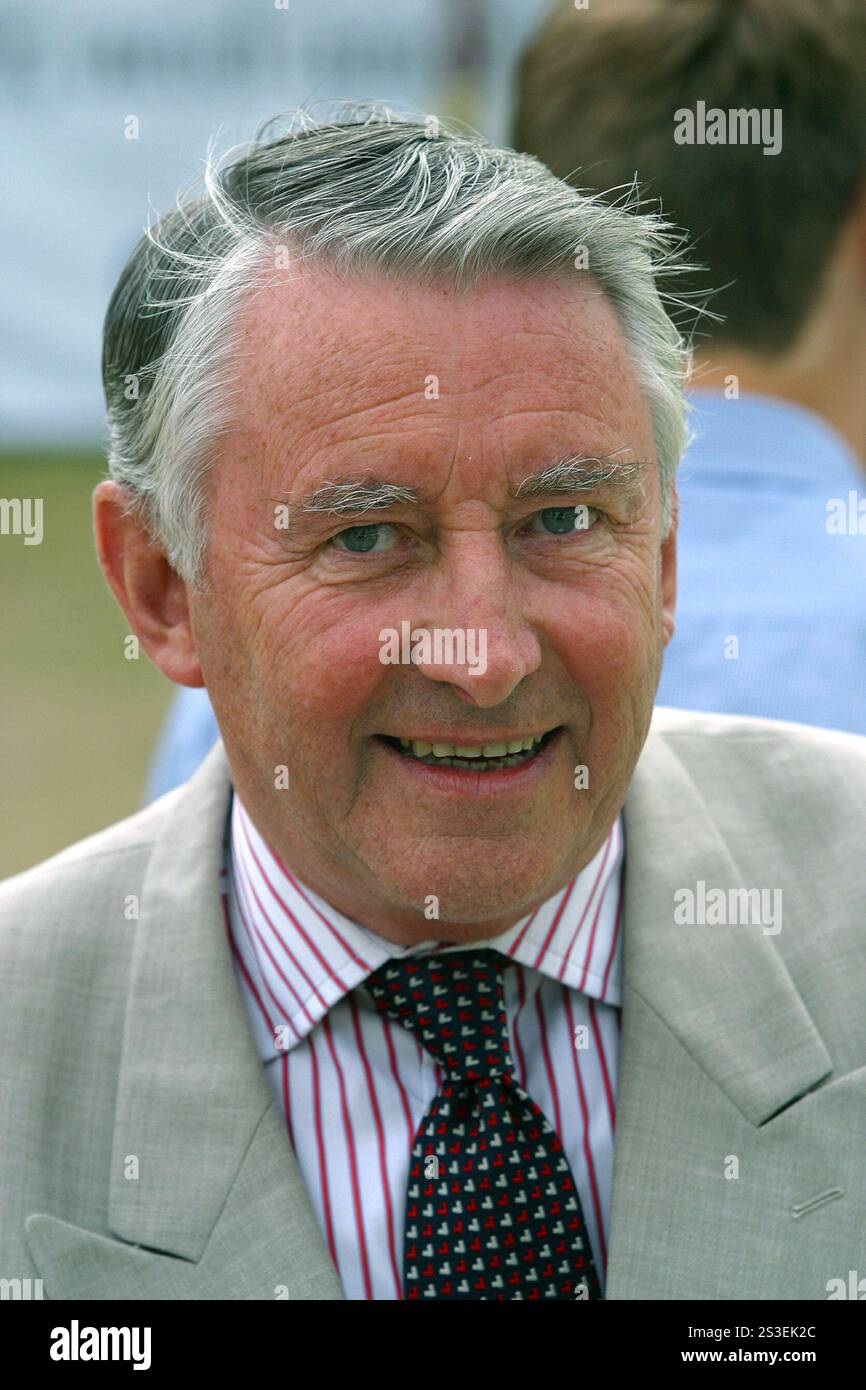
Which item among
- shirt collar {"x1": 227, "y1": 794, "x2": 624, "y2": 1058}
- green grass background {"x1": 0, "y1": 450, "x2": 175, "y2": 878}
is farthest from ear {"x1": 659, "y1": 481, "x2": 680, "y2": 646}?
green grass background {"x1": 0, "y1": 450, "x2": 175, "y2": 878}

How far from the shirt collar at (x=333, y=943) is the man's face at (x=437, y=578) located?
117 millimetres

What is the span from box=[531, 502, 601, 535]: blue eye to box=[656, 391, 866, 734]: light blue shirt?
0.84 meters

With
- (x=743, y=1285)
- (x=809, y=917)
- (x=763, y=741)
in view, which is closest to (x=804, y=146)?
(x=763, y=741)

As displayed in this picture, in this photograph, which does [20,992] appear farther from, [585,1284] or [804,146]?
[804,146]

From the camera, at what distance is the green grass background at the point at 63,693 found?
23.9 feet

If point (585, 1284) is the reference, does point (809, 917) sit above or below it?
above

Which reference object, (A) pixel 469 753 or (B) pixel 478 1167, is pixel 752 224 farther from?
(B) pixel 478 1167

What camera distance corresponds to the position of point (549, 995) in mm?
2168

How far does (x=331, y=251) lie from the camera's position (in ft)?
6.36

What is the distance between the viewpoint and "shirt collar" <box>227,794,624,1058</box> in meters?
2.11

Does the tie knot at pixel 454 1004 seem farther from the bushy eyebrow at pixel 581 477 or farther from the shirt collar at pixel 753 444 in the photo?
the shirt collar at pixel 753 444

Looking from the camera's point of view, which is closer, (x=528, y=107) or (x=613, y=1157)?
(x=613, y=1157)

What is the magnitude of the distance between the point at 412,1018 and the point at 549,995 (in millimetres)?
197

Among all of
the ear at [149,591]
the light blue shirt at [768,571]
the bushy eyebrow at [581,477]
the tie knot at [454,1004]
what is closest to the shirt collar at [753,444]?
the light blue shirt at [768,571]
